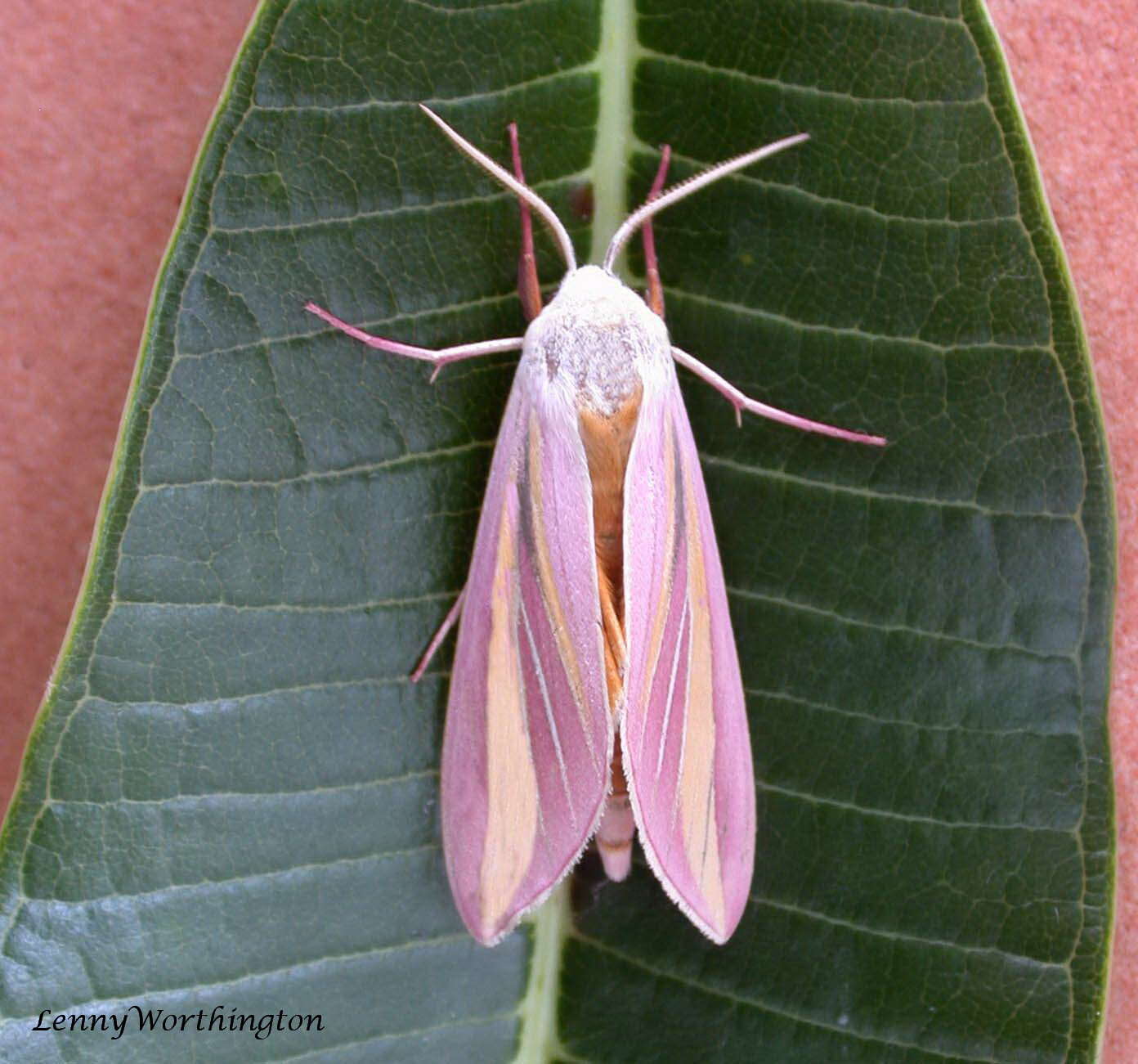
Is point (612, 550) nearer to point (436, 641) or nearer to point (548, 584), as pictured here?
point (548, 584)

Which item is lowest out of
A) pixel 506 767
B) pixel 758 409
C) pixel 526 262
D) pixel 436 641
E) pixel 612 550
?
pixel 506 767

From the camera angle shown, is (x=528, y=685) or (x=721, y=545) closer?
(x=528, y=685)

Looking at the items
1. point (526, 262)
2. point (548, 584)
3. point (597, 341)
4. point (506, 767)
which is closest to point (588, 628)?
point (548, 584)

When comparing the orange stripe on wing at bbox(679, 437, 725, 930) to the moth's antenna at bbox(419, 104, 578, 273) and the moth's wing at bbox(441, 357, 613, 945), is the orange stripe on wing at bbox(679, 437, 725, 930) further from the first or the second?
the moth's antenna at bbox(419, 104, 578, 273)

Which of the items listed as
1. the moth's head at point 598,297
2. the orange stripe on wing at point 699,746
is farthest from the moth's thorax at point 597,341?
the orange stripe on wing at point 699,746

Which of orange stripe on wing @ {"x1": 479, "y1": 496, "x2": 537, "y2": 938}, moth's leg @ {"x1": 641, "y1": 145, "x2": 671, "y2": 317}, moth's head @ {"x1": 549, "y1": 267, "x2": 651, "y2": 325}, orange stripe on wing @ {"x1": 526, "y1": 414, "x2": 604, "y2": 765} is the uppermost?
moth's leg @ {"x1": 641, "y1": 145, "x2": 671, "y2": 317}

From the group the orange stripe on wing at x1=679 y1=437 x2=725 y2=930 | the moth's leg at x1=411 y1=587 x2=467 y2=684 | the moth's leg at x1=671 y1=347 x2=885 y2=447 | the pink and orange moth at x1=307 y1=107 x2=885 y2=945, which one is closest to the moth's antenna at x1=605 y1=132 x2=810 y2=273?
the pink and orange moth at x1=307 y1=107 x2=885 y2=945
